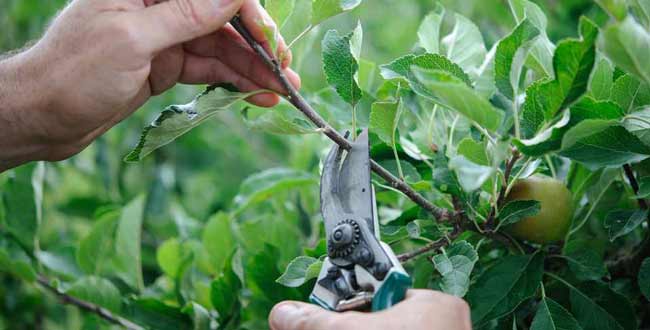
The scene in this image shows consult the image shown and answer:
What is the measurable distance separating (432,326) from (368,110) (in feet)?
1.13

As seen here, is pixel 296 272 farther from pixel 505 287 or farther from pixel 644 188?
pixel 644 188

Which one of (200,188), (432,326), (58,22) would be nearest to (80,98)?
(58,22)

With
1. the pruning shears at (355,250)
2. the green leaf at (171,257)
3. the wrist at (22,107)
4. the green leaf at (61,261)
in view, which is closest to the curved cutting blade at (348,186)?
the pruning shears at (355,250)

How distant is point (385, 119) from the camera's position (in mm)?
729

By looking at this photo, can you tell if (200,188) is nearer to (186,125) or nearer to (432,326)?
(186,125)

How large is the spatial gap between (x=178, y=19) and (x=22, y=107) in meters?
0.24

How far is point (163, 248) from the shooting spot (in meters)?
1.10

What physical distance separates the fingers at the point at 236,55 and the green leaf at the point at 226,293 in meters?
0.26

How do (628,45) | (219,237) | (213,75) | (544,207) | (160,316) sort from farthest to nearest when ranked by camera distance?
1. (219,237)
2. (160,316)
3. (213,75)
4. (544,207)
5. (628,45)

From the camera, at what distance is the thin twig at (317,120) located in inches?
27.7

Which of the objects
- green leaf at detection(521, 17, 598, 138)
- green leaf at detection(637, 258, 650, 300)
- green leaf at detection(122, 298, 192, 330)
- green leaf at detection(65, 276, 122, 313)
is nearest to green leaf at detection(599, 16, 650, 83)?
green leaf at detection(521, 17, 598, 138)

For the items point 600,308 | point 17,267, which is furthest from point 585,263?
point 17,267

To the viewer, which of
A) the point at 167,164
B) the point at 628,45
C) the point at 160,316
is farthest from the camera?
the point at 167,164

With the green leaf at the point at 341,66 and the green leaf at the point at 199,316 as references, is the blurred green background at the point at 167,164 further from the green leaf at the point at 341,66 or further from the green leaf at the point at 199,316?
the green leaf at the point at 341,66
